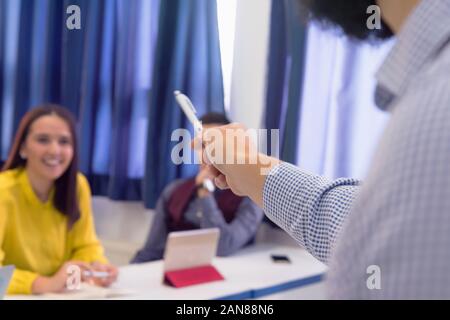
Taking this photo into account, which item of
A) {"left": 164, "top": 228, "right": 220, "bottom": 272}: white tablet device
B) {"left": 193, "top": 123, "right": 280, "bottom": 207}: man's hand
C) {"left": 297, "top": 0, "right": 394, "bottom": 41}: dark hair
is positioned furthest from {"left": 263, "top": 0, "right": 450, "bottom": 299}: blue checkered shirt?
{"left": 164, "top": 228, "right": 220, "bottom": 272}: white tablet device

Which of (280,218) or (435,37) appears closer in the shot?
(435,37)

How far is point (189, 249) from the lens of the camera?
183cm

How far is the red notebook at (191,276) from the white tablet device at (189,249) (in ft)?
0.06

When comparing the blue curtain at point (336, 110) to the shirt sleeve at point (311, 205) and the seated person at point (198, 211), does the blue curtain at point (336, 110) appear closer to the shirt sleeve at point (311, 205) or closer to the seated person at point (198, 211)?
the seated person at point (198, 211)

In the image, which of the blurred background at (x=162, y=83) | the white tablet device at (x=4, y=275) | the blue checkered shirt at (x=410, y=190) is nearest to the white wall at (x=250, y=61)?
the blurred background at (x=162, y=83)

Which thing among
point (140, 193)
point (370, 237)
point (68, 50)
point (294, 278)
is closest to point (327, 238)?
point (370, 237)

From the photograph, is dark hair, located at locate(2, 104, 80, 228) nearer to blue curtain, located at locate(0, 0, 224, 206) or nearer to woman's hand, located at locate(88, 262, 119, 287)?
woman's hand, located at locate(88, 262, 119, 287)

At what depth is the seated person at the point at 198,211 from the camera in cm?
233

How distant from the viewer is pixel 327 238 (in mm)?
699

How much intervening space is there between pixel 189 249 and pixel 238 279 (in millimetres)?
199

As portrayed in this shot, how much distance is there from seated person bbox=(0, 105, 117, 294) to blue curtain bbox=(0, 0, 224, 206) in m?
0.72

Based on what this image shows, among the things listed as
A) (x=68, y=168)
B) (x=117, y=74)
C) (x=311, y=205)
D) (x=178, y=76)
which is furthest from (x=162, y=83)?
(x=311, y=205)
